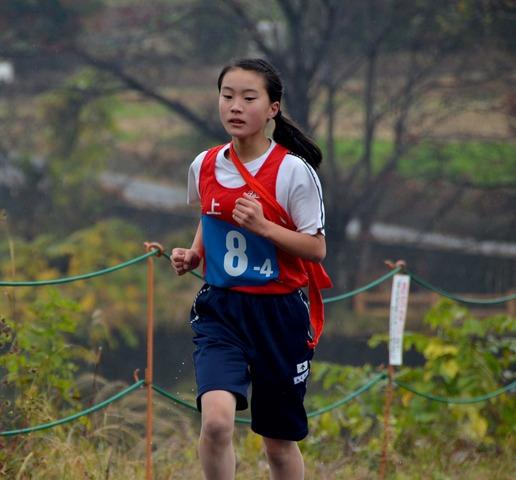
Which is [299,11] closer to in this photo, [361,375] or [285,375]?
[361,375]

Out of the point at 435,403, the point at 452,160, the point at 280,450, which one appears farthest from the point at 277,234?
the point at 452,160

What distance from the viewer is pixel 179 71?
58.8 ft

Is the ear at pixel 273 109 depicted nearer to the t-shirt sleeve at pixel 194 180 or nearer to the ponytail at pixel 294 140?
the ponytail at pixel 294 140

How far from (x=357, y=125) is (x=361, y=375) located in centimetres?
1175

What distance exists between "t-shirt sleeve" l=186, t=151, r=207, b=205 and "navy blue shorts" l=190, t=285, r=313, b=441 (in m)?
0.36

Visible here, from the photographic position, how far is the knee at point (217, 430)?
10.4 ft

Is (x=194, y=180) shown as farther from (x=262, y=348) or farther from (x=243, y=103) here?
(x=262, y=348)

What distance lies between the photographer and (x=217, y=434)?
3.19 metres

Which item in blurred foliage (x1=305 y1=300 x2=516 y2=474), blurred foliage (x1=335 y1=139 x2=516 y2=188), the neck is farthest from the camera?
blurred foliage (x1=335 y1=139 x2=516 y2=188)

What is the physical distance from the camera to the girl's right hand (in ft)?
11.6

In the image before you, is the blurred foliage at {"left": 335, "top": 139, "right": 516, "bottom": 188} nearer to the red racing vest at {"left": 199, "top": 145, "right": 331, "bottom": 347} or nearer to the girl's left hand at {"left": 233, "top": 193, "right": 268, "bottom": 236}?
the red racing vest at {"left": 199, "top": 145, "right": 331, "bottom": 347}

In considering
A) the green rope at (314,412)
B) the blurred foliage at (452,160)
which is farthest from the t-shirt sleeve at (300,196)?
the blurred foliage at (452,160)

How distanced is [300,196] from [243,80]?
41 cm


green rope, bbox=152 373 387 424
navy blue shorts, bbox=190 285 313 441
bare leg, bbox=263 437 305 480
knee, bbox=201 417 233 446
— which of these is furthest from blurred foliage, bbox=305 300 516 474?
knee, bbox=201 417 233 446
